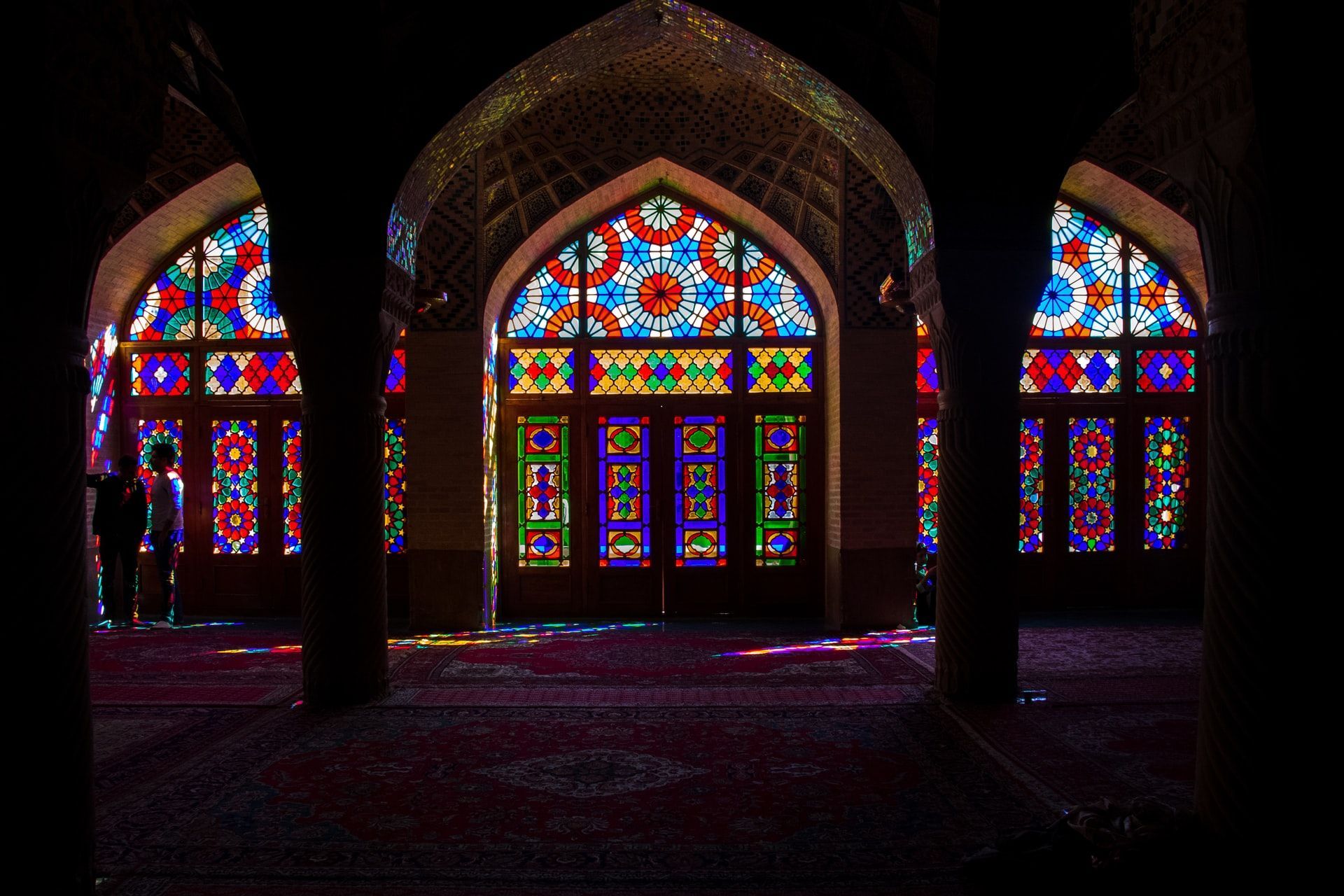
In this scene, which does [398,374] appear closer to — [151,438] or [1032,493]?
[151,438]

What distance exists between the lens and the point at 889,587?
9.05 m

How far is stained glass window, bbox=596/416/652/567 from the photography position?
9836 millimetres

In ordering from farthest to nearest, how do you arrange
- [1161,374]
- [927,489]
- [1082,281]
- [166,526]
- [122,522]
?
[1161,374] → [1082,281] → [927,489] → [166,526] → [122,522]

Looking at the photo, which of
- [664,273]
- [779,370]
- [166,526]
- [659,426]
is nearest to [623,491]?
[659,426]

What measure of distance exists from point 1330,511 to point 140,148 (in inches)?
145

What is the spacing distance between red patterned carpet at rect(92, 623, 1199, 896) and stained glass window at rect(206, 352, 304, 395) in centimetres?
310

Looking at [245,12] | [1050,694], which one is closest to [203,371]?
[245,12]

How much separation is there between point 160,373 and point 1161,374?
998 centimetres

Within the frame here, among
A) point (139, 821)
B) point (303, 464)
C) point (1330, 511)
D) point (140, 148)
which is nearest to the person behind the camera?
point (1330, 511)

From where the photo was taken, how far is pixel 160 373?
9.91 metres

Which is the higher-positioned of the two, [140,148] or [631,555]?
[140,148]

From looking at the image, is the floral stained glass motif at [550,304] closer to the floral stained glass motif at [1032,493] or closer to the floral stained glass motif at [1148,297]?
the floral stained glass motif at [1032,493]

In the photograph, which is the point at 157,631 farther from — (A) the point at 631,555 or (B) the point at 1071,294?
(B) the point at 1071,294

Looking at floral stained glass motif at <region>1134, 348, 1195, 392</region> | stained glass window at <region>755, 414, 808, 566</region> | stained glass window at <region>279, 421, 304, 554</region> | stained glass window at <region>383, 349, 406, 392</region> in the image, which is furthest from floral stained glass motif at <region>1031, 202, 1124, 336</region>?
stained glass window at <region>279, 421, 304, 554</region>
